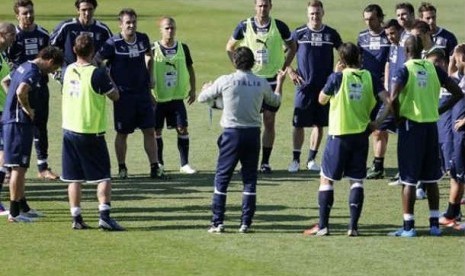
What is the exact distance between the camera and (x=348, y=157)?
1460cm

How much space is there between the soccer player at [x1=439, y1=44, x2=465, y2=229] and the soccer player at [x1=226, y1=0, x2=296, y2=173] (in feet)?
14.6

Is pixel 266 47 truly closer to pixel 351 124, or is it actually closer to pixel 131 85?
pixel 131 85

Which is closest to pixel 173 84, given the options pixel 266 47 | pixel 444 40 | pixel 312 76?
pixel 266 47

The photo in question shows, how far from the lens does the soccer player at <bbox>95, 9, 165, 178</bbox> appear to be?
18.5 metres

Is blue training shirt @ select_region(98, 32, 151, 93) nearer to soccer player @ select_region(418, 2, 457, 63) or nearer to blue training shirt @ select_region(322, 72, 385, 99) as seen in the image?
soccer player @ select_region(418, 2, 457, 63)

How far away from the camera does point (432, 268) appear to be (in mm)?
12992

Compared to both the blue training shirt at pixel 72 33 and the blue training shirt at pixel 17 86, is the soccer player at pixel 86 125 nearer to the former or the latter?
the blue training shirt at pixel 17 86

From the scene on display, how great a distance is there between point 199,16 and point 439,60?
26364mm

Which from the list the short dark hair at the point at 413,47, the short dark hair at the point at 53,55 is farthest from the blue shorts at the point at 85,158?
the short dark hair at the point at 413,47

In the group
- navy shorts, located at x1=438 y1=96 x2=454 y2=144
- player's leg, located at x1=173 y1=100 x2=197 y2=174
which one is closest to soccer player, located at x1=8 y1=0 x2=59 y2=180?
player's leg, located at x1=173 y1=100 x2=197 y2=174

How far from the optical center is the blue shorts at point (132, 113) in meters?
18.7

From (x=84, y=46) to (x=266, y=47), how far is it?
207 inches

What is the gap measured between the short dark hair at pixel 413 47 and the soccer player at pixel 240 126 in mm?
1581

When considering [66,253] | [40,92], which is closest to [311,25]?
[40,92]
